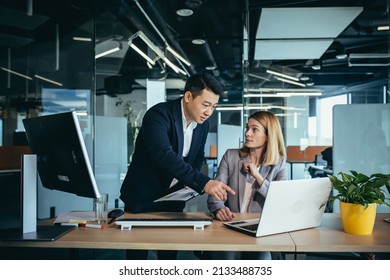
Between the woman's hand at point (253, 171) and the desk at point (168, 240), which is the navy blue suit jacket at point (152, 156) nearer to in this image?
the woman's hand at point (253, 171)

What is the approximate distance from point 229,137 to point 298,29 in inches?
68.0

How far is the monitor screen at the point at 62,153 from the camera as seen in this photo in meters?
1.37

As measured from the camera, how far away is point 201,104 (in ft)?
6.44

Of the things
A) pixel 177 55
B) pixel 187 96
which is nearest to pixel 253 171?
pixel 187 96

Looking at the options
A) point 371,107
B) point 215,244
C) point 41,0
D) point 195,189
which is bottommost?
point 215,244

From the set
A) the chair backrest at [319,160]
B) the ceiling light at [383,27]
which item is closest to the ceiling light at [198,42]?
the ceiling light at [383,27]

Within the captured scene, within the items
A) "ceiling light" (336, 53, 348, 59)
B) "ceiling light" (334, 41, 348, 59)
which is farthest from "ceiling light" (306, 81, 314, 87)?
"ceiling light" (336, 53, 348, 59)

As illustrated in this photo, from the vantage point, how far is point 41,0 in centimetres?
478

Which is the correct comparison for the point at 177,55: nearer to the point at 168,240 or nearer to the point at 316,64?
the point at 316,64

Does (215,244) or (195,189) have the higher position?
(195,189)

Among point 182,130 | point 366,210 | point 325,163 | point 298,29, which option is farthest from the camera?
point 325,163

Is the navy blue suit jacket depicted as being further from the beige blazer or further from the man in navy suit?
the beige blazer
